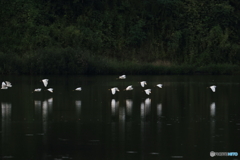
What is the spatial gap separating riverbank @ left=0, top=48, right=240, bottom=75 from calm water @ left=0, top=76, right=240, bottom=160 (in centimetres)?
1382

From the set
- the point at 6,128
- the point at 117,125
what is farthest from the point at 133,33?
the point at 6,128

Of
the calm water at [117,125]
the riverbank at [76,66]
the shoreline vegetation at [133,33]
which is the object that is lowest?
the calm water at [117,125]

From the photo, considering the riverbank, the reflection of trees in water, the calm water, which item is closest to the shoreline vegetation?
the riverbank

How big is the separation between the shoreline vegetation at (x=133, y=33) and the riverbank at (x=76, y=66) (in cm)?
7

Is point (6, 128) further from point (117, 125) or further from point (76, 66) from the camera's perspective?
point (76, 66)

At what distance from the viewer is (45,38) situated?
39719mm

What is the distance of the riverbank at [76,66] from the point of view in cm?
3462

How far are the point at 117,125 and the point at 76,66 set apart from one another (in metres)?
22.3

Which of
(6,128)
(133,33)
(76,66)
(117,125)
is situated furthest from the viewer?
(133,33)

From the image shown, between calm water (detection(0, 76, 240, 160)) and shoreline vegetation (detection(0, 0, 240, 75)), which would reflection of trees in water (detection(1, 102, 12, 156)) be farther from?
shoreline vegetation (detection(0, 0, 240, 75))

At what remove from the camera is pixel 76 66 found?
3475 centimetres

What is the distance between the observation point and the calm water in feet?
31.8

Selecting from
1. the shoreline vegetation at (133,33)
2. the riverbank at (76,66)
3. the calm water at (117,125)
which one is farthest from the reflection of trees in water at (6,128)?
the shoreline vegetation at (133,33)

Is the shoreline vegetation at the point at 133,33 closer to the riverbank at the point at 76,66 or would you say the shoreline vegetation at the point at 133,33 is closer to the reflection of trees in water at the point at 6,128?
the riverbank at the point at 76,66
